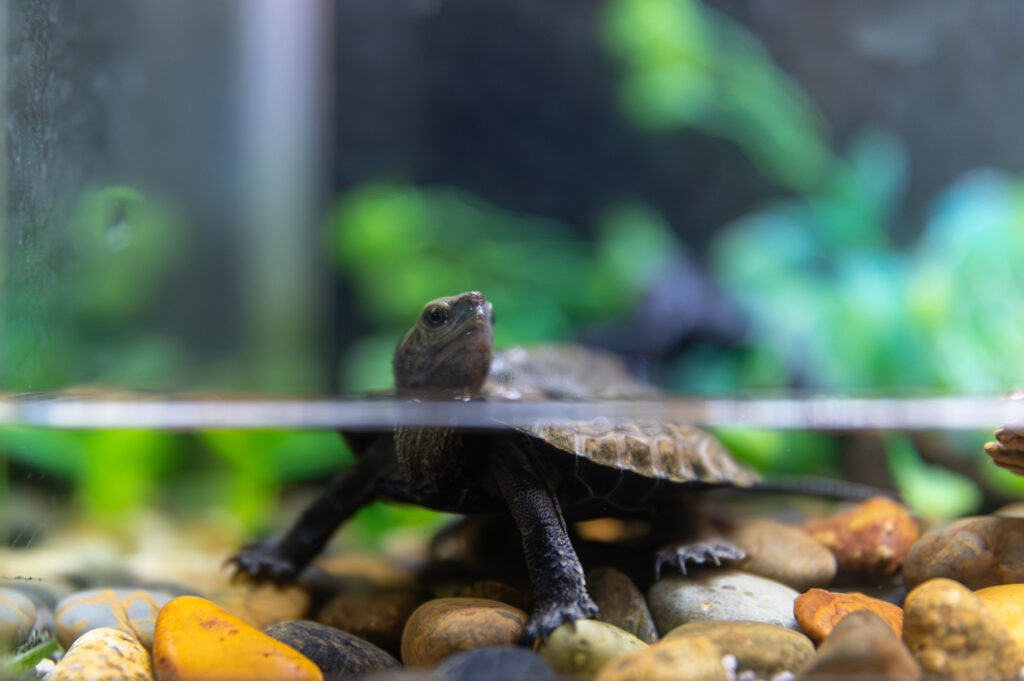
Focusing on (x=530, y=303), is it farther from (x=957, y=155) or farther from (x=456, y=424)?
(x=957, y=155)

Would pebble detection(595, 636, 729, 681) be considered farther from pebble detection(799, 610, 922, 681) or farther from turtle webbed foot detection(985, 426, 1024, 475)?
turtle webbed foot detection(985, 426, 1024, 475)

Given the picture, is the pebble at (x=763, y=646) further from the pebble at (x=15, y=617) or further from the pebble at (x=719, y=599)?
the pebble at (x=15, y=617)

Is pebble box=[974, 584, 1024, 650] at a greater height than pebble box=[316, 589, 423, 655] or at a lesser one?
greater

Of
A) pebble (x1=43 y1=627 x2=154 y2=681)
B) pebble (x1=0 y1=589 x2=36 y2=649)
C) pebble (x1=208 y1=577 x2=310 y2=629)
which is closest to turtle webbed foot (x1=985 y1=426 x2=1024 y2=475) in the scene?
pebble (x1=208 y1=577 x2=310 y2=629)

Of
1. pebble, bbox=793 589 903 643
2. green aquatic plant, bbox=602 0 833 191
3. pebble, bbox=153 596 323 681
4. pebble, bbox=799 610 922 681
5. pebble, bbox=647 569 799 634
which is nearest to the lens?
pebble, bbox=799 610 922 681

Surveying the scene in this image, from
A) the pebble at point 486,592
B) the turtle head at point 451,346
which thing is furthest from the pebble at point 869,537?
the turtle head at point 451,346
